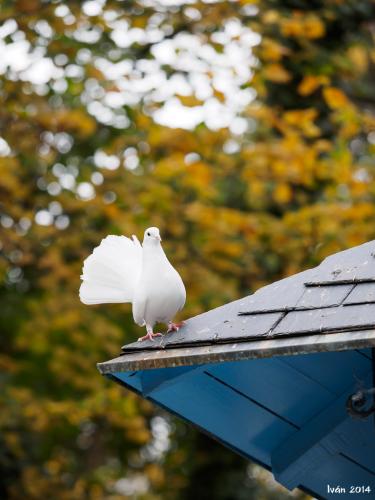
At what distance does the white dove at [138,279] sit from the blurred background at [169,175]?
431cm

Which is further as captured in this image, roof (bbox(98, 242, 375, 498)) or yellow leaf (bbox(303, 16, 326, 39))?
yellow leaf (bbox(303, 16, 326, 39))

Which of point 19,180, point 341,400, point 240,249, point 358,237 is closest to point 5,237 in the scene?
point 19,180

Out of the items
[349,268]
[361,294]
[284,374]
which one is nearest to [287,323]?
[361,294]

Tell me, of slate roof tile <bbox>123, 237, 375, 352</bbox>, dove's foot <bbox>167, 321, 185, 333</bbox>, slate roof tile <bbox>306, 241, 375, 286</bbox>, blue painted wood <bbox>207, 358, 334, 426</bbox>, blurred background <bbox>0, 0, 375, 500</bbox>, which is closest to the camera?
slate roof tile <bbox>123, 237, 375, 352</bbox>

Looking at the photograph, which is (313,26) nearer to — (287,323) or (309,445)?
(309,445)

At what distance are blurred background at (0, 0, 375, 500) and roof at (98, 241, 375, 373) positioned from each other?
460cm

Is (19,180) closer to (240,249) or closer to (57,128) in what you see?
(57,128)

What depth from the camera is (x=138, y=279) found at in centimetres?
298

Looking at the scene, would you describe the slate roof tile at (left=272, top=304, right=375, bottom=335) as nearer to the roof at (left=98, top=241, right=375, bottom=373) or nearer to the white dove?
the roof at (left=98, top=241, right=375, bottom=373)

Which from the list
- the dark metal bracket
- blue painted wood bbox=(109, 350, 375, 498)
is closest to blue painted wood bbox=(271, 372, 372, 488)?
blue painted wood bbox=(109, 350, 375, 498)

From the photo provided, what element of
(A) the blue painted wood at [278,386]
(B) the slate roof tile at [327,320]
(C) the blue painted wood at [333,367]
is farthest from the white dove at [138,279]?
(B) the slate roof tile at [327,320]

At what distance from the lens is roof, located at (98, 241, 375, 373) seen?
224cm

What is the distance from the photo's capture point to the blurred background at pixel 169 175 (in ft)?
25.4

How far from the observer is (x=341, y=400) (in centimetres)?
297
